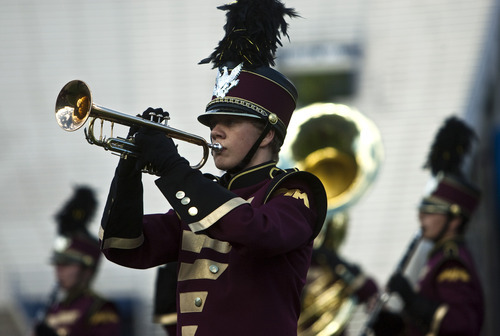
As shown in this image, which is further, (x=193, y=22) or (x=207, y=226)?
(x=193, y=22)

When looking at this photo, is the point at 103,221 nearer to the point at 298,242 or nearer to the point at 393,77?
the point at 298,242

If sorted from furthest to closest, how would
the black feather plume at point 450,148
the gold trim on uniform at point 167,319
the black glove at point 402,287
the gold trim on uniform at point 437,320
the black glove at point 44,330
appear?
the black glove at point 44,330 → the black feather plume at point 450,148 → the black glove at point 402,287 → the gold trim on uniform at point 437,320 → the gold trim on uniform at point 167,319

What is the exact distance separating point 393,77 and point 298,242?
10427mm

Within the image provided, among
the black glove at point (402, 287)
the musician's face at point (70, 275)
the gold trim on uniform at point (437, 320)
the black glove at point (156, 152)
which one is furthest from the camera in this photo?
the musician's face at point (70, 275)

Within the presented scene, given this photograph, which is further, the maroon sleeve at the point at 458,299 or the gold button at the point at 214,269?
the maroon sleeve at the point at 458,299

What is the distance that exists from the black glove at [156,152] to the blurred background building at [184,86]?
760 centimetres

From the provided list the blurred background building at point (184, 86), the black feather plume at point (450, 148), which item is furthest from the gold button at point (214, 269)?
the blurred background building at point (184, 86)

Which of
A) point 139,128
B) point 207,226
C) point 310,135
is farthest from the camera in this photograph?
point 310,135

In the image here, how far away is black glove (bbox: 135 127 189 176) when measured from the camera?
8.35 ft

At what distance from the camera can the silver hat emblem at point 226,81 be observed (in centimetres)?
282

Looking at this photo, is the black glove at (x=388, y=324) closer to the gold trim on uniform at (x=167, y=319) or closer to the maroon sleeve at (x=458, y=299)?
the maroon sleeve at (x=458, y=299)

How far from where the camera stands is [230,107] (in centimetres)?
278

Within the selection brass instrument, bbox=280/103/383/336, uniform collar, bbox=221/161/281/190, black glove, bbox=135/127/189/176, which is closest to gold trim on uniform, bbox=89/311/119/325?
brass instrument, bbox=280/103/383/336

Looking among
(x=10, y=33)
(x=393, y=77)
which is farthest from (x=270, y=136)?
(x=10, y=33)
